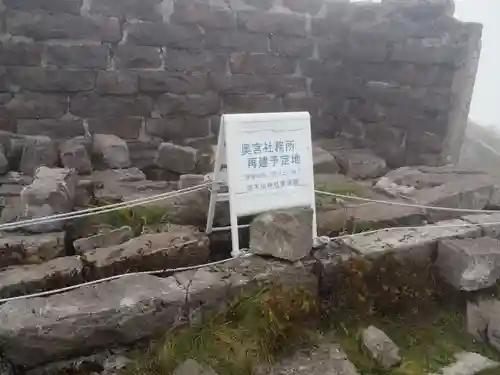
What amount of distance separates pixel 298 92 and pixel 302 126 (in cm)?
266

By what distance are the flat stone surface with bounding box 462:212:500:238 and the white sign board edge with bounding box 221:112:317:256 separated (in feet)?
4.05

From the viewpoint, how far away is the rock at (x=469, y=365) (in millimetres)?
2561

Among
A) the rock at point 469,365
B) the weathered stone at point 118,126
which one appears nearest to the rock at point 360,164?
the weathered stone at point 118,126

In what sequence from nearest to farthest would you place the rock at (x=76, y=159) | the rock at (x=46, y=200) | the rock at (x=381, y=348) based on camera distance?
1. the rock at (x=381, y=348)
2. the rock at (x=46, y=200)
3. the rock at (x=76, y=159)

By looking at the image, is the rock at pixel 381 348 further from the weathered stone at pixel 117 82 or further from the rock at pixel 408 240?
the weathered stone at pixel 117 82

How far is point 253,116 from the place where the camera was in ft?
8.88

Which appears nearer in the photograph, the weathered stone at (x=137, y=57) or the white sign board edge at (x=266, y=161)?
the white sign board edge at (x=266, y=161)

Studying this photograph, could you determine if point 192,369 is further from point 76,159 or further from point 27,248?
point 76,159

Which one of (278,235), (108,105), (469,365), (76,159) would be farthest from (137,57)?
(469,365)

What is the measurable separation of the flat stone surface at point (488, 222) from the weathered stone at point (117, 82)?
3039 mm

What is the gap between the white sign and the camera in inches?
105

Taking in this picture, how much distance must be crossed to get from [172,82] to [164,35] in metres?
0.43

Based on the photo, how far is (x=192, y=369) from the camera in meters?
2.18

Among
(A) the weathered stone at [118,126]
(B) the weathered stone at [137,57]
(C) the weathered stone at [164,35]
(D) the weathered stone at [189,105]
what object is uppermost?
(C) the weathered stone at [164,35]
